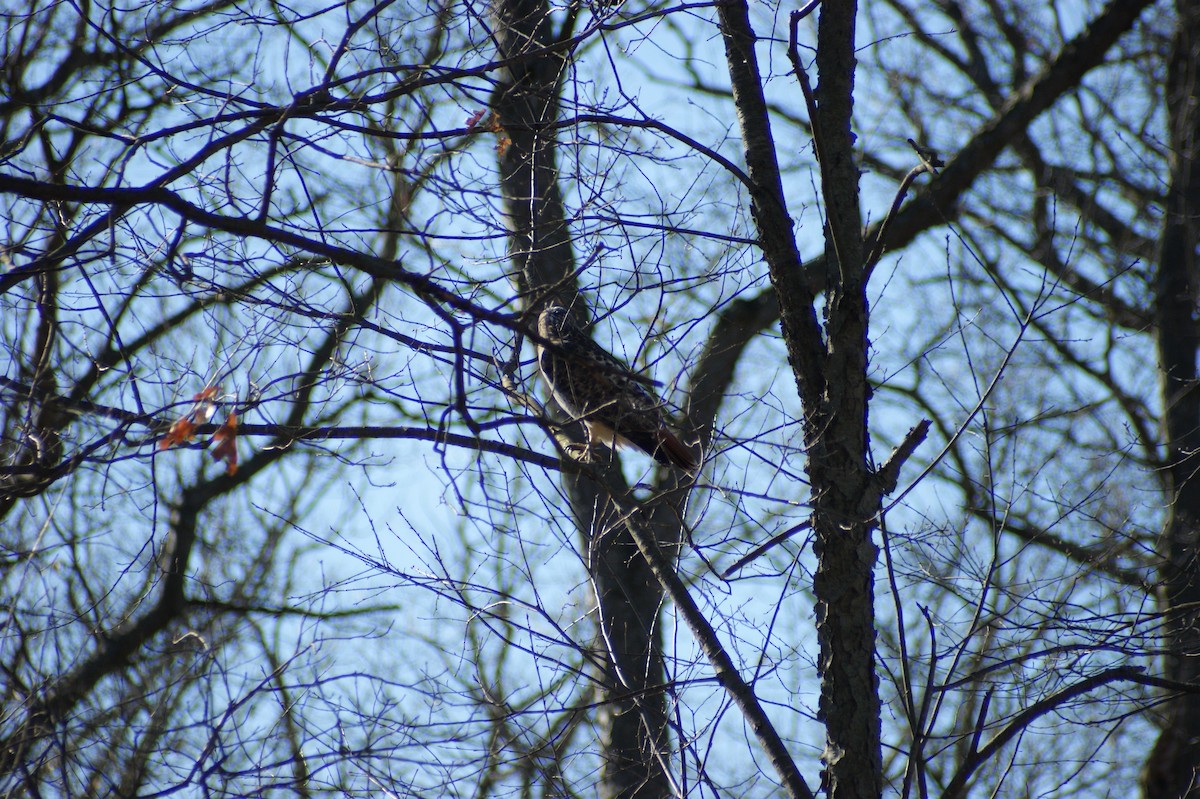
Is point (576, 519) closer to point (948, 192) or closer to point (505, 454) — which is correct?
point (505, 454)

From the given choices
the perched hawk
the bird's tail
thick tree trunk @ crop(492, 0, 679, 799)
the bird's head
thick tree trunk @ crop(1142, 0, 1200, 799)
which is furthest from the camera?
thick tree trunk @ crop(1142, 0, 1200, 799)

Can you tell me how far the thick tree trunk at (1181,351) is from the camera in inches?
241

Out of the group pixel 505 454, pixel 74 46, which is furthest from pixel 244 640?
pixel 505 454

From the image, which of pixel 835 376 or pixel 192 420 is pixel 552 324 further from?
pixel 192 420

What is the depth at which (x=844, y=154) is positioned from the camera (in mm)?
4074

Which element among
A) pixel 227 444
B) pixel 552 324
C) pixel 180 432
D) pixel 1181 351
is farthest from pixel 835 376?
pixel 1181 351

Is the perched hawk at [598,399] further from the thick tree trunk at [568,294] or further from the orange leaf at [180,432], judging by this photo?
the orange leaf at [180,432]

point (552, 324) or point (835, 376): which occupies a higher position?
point (552, 324)

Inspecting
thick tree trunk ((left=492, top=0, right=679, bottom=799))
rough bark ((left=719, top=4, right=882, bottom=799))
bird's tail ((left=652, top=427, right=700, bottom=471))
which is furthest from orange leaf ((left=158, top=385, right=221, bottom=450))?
bird's tail ((left=652, top=427, right=700, bottom=471))

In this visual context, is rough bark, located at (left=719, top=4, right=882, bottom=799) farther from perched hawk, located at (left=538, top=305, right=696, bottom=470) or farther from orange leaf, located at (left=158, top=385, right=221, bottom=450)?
orange leaf, located at (left=158, top=385, right=221, bottom=450)

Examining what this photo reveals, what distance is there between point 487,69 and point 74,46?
5.56 meters

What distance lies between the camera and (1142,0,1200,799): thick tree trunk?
20.1ft

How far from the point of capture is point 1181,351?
25.1ft

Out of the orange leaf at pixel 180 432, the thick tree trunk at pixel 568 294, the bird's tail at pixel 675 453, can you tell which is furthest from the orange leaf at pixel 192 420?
the bird's tail at pixel 675 453
